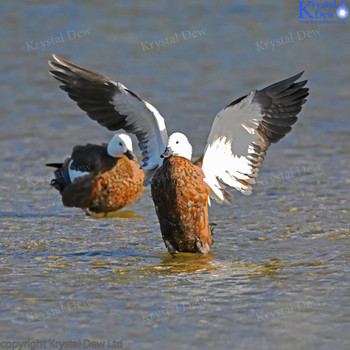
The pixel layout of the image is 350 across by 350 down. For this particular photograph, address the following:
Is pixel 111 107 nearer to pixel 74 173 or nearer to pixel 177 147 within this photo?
pixel 177 147

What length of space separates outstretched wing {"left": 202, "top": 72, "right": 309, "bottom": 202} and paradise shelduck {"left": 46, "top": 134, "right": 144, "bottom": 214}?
2.04 m

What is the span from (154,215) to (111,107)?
5.93 ft

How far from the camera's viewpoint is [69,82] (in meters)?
8.72

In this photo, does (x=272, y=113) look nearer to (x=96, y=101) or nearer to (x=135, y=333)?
(x=96, y=101)

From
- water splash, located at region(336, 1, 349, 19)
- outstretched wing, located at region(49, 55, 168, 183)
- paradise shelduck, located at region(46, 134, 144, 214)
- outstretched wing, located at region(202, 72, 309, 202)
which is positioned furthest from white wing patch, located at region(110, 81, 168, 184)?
water splash, located at region(336, 1, 349, 19)

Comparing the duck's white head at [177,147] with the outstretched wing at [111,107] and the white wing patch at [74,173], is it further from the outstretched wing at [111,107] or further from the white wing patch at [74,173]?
the white wing patch at [74,173]

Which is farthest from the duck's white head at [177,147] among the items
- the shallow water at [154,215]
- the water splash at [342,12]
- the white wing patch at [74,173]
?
the water splash at [342,12]

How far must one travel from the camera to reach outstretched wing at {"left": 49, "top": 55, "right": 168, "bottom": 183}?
8.53 meters

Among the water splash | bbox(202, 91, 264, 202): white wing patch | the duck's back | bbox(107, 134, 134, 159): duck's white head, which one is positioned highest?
the water splash

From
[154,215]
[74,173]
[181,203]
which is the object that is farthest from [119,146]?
[181,203]

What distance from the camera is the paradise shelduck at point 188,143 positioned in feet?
26.1

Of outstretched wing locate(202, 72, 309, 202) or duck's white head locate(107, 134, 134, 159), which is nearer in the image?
outstretched wing locate(202, 72, 309, 202)

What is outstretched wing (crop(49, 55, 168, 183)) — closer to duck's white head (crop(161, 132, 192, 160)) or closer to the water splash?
duck's white head (crop(161, 132, 192, 160))

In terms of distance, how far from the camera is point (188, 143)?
8164mm
